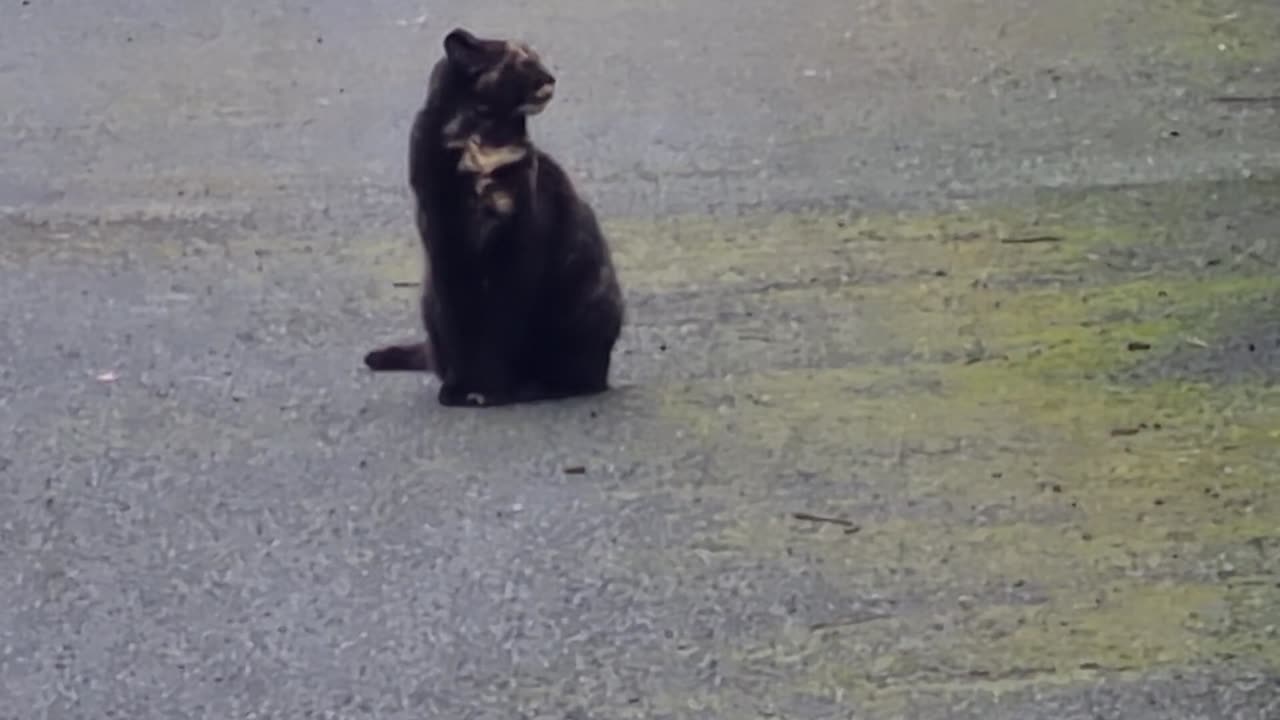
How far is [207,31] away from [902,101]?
10.9 feet

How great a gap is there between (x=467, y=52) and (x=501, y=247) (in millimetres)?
486

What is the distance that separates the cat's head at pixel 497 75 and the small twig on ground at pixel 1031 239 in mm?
2292

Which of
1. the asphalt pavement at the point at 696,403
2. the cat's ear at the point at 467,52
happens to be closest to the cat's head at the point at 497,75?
the cat's ear at the point at 467,52

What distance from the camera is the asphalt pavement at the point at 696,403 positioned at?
5012 millimetres

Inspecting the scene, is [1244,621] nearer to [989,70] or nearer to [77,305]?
[77,305]

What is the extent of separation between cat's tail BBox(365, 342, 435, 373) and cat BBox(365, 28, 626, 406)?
0.03 m

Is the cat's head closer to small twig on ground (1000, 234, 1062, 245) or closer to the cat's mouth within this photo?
the cat's mouth

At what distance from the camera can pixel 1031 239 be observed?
317 inches

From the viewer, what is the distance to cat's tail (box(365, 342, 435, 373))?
6.93 metres

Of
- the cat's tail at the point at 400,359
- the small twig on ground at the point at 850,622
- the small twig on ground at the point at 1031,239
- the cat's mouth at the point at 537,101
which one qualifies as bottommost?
the small twig on ground at the point at 1031,239

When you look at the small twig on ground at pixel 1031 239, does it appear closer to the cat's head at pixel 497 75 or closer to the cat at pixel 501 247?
the cat at pixel 501 247

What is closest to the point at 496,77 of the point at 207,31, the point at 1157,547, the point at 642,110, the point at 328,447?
the point at 328,447

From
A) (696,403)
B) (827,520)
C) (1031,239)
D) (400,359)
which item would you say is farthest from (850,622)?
(1031,239)

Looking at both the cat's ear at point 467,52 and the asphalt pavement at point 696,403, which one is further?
the cat's ear at point 467,52
